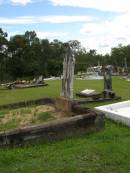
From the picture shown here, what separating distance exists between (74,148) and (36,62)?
1536 inches

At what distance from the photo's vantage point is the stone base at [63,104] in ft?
27.9

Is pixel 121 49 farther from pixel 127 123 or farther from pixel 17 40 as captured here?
pixel 127 123

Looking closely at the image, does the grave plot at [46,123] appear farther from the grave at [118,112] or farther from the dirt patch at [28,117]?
the grave at [118,112]

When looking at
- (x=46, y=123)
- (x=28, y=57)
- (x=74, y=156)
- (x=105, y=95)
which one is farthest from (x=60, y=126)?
(x=28, y=57)

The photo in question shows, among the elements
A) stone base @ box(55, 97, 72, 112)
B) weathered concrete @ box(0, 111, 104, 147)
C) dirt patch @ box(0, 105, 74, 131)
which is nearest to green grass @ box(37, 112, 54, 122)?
dirt patch @ box(0, 105, 74, 131)

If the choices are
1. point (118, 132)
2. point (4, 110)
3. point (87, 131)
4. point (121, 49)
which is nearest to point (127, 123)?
point (118, 132)

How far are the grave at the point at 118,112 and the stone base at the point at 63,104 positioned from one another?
3.23 feet

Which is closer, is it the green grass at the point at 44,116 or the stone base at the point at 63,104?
the green grass at the point at 44,116

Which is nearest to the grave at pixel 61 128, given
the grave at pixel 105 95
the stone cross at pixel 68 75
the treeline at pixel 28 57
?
the stone cross at pixel 68 75

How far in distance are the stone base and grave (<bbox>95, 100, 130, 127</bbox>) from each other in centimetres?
98

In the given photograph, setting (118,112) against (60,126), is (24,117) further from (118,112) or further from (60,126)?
(118,112)

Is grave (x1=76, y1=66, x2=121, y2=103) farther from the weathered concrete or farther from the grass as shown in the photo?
the weathered concrete

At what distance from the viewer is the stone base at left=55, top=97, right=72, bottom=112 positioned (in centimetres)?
850

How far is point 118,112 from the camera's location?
29.4 ft
